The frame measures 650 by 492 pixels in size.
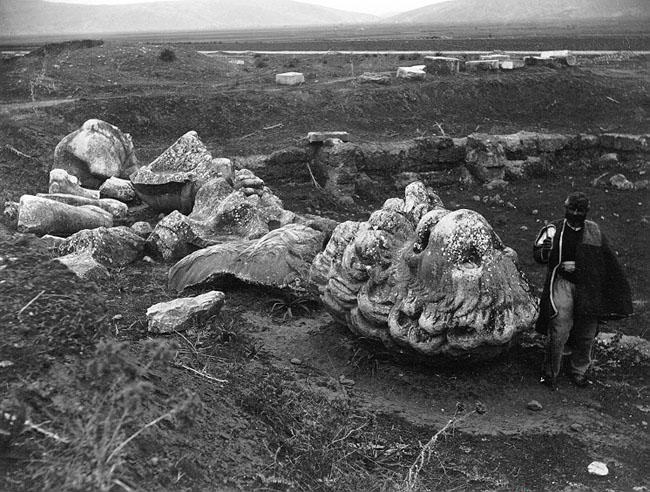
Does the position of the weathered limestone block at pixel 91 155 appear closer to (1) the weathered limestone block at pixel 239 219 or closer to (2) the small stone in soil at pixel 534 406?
(1) the weathered limestone block at pixel 239 219

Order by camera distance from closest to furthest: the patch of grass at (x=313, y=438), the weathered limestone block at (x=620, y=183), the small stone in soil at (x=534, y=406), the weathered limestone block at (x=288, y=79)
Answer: the patch of grass at (x=313, y=438) → the small stone in soil at (x=534, y=406) → the weathered limestone block at (x=620, y=183) → the weathered limestone block at (x=288, y=79)

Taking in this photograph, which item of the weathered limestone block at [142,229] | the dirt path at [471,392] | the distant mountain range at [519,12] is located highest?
the distant mountain range at [519,12]

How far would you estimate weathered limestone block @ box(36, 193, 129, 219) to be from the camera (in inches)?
420

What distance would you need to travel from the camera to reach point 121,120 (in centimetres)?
1622

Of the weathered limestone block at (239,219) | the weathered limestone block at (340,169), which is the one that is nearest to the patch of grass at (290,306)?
the weathered limestone block at (239,219)

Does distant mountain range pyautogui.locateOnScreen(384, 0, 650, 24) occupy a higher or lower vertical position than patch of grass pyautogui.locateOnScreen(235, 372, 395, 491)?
higher

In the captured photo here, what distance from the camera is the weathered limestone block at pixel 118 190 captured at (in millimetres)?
11766

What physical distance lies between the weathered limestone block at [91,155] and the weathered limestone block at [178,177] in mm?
1359

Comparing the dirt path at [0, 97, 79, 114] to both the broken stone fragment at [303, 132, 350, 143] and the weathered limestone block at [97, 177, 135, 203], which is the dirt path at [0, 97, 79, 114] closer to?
the weathered limestone block at [97, 177, 135, 203]

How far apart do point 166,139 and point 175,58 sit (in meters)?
9.96

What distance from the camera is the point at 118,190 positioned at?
1178cm

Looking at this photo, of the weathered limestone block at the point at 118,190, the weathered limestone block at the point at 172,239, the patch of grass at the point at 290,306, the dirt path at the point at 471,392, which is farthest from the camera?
the weathered limestone block at the point at 118,190

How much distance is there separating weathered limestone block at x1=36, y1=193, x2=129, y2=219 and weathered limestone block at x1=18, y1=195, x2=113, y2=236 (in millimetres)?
681

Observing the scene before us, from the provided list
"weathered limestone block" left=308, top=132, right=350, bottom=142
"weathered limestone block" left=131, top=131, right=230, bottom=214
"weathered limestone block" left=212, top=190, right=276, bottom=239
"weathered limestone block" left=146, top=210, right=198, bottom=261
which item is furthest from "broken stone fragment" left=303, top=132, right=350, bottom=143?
"weathered limestone block" left=146, top=210, right=198, bottom=261
